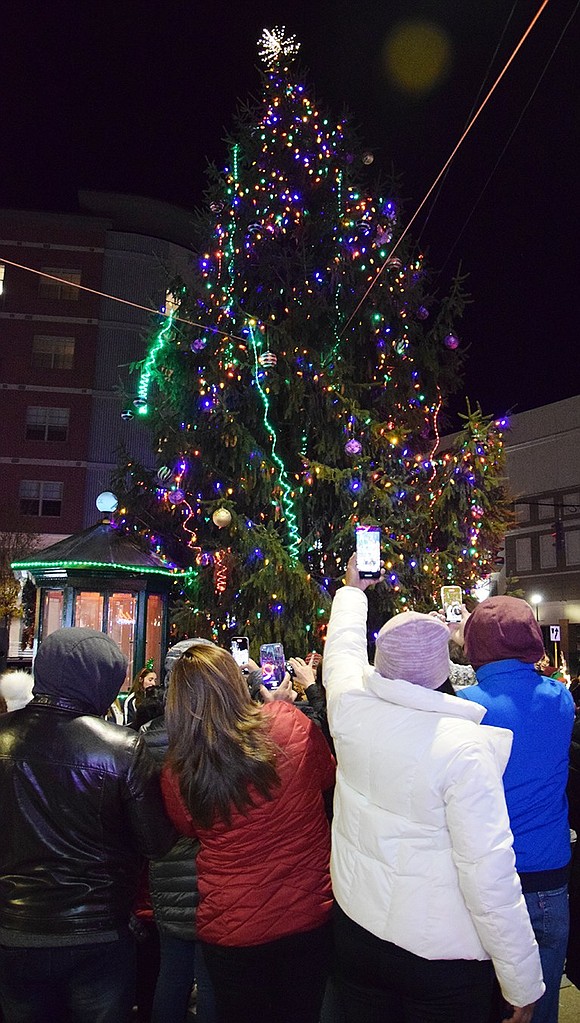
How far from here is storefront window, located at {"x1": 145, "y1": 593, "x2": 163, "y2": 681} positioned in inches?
527

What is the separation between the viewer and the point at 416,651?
2281 mm

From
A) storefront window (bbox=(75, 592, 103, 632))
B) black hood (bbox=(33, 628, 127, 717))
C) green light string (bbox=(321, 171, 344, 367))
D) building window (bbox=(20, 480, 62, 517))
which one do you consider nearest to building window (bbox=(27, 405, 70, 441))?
building window (bbox=(20, 480, 62, 517))

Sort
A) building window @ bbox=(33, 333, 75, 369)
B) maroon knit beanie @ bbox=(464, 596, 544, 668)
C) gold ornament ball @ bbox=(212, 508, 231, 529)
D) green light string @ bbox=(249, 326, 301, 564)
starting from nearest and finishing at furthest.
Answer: maroon knit beanie @ bbox=(464, 596, 544, 668) → gold ornament ball @ bbox=(212, 508, 231, 529) → green light string @ bbox=(249, 326, 301, 564) → building window @ bbox=(33, 333, 75, 369)

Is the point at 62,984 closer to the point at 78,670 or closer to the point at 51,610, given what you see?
the point at 78,670

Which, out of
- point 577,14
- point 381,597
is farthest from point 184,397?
point 577,14

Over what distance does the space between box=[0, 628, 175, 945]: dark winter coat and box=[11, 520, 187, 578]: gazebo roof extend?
34.0 feet

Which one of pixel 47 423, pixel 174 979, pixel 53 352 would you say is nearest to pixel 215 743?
pixel 174 979

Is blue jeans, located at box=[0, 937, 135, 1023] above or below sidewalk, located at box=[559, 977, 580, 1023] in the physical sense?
above

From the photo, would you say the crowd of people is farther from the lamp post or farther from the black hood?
the lamp post

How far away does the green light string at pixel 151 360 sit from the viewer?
43.4 ft

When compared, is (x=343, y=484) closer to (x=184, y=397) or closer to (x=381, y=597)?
(x=381, y=597)

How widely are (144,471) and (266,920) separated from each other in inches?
481

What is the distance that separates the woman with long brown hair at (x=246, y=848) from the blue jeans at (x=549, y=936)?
0.79 meters

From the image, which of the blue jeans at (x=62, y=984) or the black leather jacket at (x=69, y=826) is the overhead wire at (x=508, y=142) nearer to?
the black leather jacket at (x=69, y=826)
